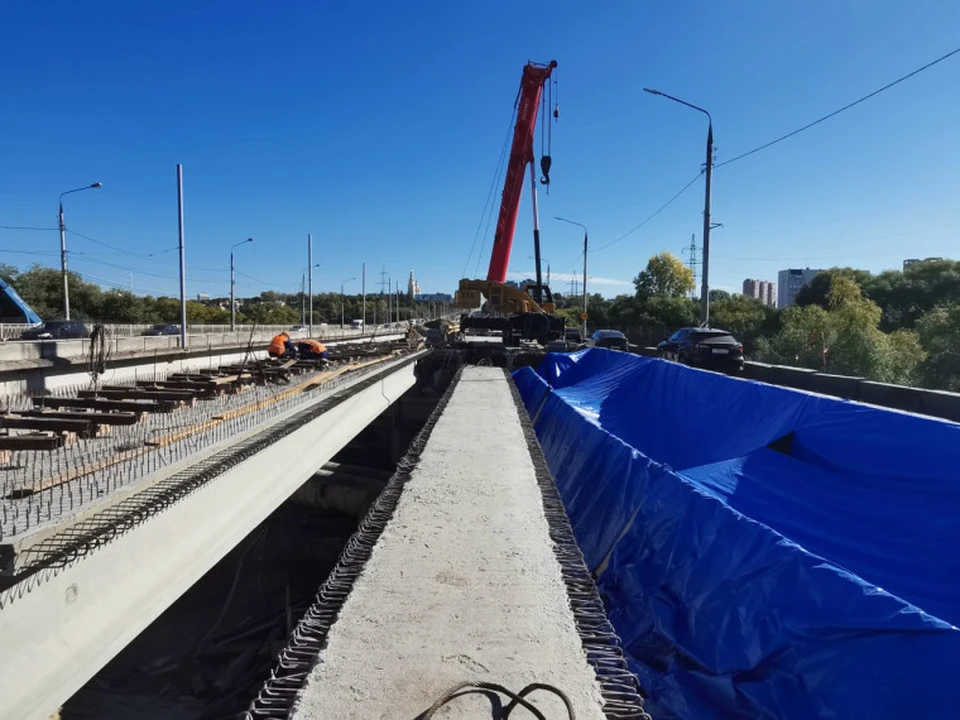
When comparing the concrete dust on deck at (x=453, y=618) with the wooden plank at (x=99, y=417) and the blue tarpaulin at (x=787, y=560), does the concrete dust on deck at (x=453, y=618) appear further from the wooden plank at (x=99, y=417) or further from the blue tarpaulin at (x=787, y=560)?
the wooden plank at (x=99, y=417)

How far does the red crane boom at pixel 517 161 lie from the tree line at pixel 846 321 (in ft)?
37.6

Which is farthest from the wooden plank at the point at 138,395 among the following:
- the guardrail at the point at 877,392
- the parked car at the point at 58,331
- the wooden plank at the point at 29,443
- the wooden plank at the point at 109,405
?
the parked car at the point at 58,331

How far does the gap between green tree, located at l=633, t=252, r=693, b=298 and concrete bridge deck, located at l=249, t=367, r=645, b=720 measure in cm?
8049

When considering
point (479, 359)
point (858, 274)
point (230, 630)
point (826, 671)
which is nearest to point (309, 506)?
point (230, 630)

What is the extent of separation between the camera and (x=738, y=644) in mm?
3545

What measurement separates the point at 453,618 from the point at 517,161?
23.3 m

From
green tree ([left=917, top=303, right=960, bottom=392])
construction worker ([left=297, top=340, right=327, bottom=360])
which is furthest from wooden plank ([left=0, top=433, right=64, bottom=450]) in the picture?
green tree ([left=917, top=303, right=960, bottom=392])

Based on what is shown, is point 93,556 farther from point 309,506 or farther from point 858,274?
point 858,274

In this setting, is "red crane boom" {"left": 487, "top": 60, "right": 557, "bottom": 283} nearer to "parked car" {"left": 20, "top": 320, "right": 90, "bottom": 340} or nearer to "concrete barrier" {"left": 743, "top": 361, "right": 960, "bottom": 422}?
"concrete barrier" {"left": 743, "top": 361, "right": 960, "bottom": 422}

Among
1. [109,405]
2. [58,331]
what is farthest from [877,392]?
[58,331]

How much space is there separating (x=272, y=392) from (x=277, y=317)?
76559mm

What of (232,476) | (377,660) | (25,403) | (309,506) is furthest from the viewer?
(309,506)

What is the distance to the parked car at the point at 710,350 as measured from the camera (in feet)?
57.2

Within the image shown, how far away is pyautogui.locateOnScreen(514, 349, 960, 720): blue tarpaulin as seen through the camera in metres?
2.82
